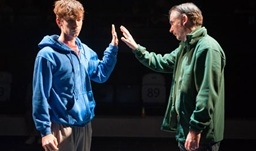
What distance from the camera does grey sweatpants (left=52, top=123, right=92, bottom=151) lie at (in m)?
2.11

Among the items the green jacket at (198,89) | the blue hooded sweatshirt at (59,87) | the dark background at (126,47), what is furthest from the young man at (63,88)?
the dark background at (126,47)

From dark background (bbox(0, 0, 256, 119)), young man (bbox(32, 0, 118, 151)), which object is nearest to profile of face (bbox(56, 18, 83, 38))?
young man (bbox(32, 0, 118, 151))

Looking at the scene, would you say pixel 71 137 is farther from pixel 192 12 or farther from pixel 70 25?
pixel 192 12

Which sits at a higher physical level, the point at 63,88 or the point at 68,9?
the point at 68,9

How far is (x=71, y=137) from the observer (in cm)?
213

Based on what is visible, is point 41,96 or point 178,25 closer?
point 41,96

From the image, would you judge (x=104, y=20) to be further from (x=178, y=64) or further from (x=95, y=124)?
(x=178, y=64)

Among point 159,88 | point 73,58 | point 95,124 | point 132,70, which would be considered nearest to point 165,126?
point 73,58

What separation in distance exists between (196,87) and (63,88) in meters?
0.70

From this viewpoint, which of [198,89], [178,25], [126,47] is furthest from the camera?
[126,47]

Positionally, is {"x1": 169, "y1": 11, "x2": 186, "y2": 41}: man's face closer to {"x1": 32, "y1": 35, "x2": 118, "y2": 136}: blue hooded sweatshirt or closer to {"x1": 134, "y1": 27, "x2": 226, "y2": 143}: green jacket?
{"x1": 134, "y1": 27, "x2": 226, "y2": 143}: green jacket

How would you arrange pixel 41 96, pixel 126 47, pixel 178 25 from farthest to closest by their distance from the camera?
pixel 126 47, pixel 178 25, pixel 41 96

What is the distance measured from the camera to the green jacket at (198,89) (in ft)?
6.62

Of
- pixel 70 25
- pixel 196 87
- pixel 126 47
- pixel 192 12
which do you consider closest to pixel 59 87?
pixel 70 25
